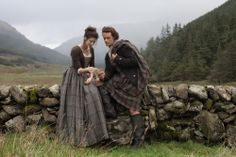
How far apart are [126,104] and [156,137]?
1190 mm

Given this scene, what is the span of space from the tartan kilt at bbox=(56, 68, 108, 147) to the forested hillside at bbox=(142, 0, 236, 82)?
239 ft

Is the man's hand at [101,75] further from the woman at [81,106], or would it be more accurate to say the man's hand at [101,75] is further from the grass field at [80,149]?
the grass field at [80,149]

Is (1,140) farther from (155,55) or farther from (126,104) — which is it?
(155,55)

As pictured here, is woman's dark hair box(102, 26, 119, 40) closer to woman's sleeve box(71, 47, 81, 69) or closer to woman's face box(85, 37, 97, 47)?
woman's face box(85, 37, 97, 47)

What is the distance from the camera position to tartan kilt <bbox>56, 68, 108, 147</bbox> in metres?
7.38

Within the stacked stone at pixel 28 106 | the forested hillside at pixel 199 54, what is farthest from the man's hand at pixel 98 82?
the forested hillside at pixel 199 54

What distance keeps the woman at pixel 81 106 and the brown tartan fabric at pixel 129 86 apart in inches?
13.6

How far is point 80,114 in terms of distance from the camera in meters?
7.45

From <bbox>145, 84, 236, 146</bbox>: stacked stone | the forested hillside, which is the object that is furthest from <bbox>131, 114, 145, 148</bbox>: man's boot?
the forested hillside

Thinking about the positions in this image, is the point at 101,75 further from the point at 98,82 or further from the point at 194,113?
the point at 194,113

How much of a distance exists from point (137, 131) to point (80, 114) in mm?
1029

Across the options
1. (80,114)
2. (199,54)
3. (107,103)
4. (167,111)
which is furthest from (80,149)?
(199,54)

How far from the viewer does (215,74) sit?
80375 millimetres

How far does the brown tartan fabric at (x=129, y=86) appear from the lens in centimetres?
758
